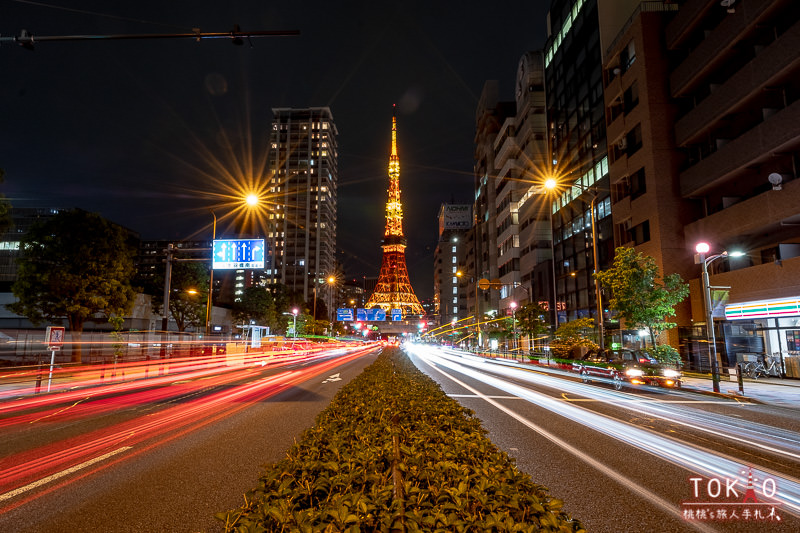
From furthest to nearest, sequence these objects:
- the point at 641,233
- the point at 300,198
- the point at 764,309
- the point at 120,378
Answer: the point at 300,198
the point at 641,233
the point at 764,309
the point at 120,378

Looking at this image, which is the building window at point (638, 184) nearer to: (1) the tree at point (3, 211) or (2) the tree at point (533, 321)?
(2) the tree at point (533, 321)

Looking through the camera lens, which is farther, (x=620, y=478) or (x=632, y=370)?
(x=632, y=370)

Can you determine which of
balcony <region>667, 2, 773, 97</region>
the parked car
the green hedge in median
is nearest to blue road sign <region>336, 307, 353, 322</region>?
balcony <region>667, 2, 773, 97</region>

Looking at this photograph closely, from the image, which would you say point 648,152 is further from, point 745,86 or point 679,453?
point 679,453

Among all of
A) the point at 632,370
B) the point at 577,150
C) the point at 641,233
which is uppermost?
the point at 577,150

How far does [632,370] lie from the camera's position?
1856cm

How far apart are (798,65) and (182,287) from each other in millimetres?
49941

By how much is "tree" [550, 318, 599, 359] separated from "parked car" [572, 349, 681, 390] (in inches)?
598

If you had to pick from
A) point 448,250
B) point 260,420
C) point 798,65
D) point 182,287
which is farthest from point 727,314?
point 448,250

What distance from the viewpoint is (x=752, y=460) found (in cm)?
747

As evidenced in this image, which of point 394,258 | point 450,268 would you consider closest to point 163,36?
point 394,258

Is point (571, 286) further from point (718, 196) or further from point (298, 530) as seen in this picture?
point (298, 530)

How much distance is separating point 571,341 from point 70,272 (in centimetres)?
3727

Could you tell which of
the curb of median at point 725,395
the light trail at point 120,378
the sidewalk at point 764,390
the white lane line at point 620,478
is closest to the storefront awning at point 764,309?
the sidewalk at point 764,390
